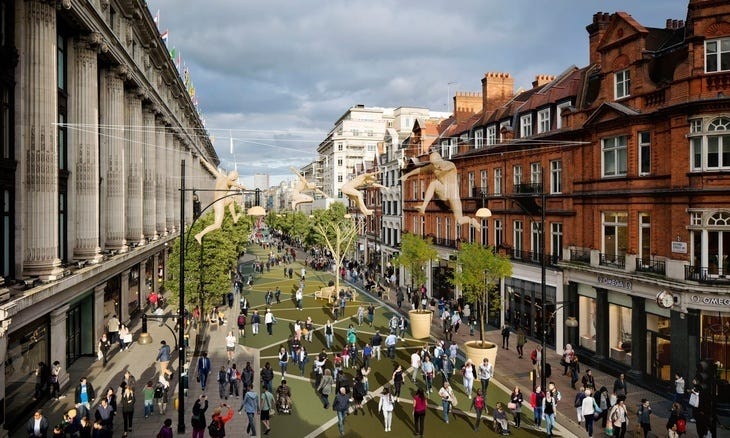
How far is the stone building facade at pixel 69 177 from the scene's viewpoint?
60.9ft

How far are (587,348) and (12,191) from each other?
2817cm

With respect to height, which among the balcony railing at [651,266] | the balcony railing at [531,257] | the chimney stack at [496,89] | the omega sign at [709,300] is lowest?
the omega sign at [709,300]

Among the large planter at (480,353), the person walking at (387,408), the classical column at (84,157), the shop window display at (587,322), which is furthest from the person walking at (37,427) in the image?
the shop window display at (587,322)

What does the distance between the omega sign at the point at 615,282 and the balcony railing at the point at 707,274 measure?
10.2 ft

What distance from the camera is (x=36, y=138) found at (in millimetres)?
19359

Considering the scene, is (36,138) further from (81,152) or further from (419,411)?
(419,411)

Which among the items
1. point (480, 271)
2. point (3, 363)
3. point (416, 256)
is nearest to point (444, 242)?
point (416, 256)

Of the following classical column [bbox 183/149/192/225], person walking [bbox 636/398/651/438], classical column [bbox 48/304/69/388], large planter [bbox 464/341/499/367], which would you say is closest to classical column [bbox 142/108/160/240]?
classical column [bbox 183/149/192/225]

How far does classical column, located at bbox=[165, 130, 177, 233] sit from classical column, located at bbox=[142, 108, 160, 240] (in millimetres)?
8206

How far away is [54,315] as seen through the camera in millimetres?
21141

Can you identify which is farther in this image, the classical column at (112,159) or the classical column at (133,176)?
the classical column at (133,176)

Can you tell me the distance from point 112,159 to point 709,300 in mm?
32624

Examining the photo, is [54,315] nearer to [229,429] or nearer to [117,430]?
[117,430]

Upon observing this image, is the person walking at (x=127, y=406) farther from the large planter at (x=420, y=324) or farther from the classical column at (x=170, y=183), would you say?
the classical column at (x=170, y=183)
